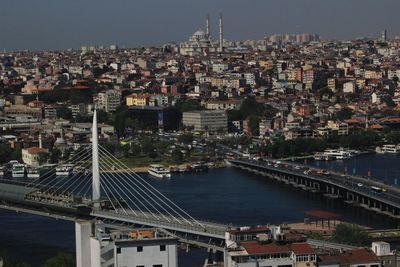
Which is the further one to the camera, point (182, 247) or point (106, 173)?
point (106, 173)

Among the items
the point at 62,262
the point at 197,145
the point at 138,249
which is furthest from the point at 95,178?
the point at 197,145

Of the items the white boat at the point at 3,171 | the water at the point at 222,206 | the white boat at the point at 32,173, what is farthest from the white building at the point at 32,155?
the water at the point at 222,206

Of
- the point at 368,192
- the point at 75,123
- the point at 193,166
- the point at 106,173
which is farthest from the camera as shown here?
the point at 75,123

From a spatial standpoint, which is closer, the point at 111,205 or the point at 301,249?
the point at 301,249

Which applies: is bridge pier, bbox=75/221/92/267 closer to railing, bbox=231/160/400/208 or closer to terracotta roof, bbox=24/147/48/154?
railing, bbox=231/160/400/208

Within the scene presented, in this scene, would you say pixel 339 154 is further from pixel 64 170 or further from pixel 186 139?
pixel 64 170

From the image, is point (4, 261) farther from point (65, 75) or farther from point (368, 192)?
point (65, 75)

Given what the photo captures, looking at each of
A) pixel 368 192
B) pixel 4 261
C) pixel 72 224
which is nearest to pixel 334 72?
pixel 368 192
